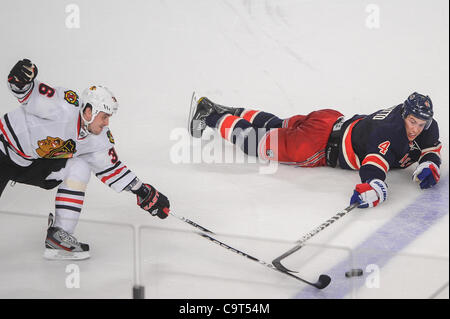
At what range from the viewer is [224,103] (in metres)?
4.78

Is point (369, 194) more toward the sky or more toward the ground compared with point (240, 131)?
more toward the ground

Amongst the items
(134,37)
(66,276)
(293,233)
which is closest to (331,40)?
(134,37)

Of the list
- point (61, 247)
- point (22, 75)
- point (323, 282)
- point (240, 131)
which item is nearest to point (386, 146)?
point (240, 131)

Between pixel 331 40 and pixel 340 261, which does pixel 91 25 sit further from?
pixel 340 261

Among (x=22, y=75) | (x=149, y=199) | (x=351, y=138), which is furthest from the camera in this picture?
(x=351, y=138)

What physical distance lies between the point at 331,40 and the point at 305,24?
21cm

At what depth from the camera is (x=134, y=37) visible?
17.1 feet

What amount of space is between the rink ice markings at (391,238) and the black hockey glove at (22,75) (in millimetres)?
1239

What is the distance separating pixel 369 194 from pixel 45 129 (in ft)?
4.58

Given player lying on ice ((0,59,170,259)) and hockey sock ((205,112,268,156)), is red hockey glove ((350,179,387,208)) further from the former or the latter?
player lying on ice ((0,59,170,259))

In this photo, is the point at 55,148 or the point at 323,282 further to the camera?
the point at 55,148

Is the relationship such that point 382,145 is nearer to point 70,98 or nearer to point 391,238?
point 391,238

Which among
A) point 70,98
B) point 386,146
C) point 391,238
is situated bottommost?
point 391,238

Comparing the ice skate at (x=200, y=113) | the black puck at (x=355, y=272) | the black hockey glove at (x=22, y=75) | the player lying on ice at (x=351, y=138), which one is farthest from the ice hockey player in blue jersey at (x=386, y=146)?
the black hockey glove at (x=22, y=75)
